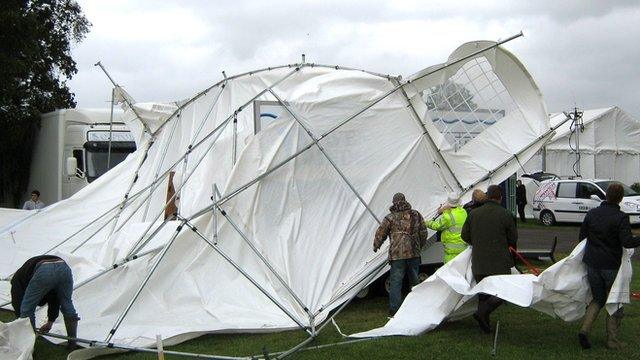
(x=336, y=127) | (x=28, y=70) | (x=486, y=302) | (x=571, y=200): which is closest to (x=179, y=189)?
(x=336, y=127)

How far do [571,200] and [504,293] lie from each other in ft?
59.2

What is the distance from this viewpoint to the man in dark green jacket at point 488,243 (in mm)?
8594

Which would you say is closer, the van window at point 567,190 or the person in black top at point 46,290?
the person in black top at point 46,290

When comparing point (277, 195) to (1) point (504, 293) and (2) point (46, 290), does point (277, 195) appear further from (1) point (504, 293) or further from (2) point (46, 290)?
(1) point (504, 293)

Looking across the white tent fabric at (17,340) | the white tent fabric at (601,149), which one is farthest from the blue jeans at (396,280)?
the white tent fabric at (601,149)

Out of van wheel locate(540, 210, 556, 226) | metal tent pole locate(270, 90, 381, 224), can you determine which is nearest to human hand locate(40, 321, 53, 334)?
metal tent pole locate(270, 90, 381, 224)

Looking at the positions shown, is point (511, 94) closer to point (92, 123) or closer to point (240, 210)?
point (240, 210)

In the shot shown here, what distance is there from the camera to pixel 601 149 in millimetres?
30234

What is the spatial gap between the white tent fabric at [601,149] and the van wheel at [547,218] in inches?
130

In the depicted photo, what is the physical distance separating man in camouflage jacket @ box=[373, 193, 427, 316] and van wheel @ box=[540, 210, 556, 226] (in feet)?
56.1

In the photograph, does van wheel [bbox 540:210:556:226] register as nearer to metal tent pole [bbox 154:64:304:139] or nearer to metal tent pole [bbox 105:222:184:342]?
metal tent pole [bbox 154:64:304:139]

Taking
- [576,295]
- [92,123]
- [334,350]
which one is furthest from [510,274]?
[92,123]

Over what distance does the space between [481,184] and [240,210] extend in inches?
153

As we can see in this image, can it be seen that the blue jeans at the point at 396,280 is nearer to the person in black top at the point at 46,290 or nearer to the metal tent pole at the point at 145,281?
the metal tent pole at the point at 145,281
